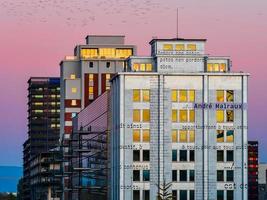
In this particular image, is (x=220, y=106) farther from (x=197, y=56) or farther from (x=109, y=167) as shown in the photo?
(x=109, y=167)

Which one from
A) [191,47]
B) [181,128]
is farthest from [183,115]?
[191,47]

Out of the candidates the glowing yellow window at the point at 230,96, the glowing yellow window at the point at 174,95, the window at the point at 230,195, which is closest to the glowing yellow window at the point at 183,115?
the glowing yellow window at the point at 174,95

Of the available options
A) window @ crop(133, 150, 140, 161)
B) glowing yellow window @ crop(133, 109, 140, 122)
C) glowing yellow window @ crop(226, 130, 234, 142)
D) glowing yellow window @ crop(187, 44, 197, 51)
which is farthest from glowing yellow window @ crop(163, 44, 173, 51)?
window @ crop(133, 150, 140, 161)

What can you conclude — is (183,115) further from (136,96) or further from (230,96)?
(136,96)

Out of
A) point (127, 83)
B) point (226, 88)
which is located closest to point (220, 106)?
point (226, 88)

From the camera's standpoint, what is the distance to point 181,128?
180875mm

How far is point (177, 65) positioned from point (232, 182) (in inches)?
778

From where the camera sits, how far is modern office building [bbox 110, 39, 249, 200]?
178 m

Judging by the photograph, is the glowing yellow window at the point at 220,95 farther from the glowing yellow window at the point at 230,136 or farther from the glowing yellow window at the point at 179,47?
the glowing yellow window at the point at 179,47

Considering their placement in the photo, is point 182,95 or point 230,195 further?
point 182,95

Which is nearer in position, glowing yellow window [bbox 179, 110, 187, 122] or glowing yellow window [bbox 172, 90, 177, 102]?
glowing yellow window [bbox 179, 110, 187, 122]

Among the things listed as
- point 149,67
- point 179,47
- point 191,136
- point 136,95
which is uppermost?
point 179,47

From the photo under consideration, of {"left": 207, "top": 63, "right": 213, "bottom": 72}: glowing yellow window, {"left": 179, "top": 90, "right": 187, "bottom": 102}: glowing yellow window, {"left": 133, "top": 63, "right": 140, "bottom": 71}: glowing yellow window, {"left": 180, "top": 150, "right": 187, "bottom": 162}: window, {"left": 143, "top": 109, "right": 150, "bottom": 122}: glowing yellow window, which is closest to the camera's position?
{"left": 143, "top": 109, "right": 150, "bottom": 122}: glowing yellow window

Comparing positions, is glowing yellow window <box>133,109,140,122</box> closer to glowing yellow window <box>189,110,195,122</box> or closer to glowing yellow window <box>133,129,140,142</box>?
glowing yellow window <box>133,129,140,142</box>
